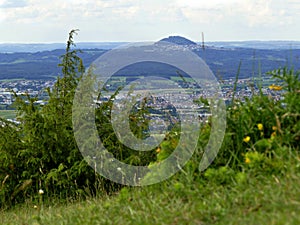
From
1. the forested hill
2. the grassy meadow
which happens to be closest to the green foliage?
the grassy meadow

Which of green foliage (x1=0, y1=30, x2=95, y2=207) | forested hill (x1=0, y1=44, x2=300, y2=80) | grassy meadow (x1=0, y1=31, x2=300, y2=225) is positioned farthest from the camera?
green foliage (x1=0, y1=30, x2=95, y2=207)

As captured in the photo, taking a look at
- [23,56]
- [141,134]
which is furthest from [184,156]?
[23,56]

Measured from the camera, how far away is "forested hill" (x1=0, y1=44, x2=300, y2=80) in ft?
23.6

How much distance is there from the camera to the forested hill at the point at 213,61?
719 centimetres

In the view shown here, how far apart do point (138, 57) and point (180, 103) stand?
162 cm

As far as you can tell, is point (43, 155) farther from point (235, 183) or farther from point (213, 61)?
point (235, 183)

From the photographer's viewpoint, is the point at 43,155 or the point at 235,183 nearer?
the point at 235,183

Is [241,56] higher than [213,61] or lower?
higher

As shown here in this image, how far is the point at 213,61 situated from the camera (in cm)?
1344

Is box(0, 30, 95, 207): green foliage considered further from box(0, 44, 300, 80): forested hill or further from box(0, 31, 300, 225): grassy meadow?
box(0, 44, 300, 80): forested hill

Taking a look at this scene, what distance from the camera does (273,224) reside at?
367 cm

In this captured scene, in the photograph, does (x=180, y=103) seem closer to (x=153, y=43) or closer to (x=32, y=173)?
(x=153, y=43)

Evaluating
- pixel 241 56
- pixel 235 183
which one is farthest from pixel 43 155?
pixel 235 183

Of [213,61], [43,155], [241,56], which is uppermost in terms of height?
[241,56]
